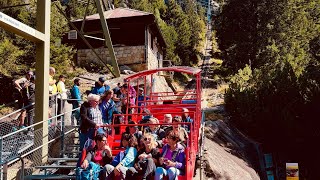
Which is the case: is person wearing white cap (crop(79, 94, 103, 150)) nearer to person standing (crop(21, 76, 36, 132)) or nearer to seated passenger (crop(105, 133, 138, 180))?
seated passenger (crop(105, 133, 138, 180))

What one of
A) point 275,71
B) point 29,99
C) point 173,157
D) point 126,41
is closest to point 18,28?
point 29,99

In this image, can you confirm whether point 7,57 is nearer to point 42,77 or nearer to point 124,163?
point 42,77

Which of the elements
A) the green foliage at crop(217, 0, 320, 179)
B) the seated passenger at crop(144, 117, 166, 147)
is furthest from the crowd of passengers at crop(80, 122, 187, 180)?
the green foliage at crop(217, 0, 320, 179)

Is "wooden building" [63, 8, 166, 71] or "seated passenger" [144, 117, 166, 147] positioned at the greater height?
"wooden building" [63, 8, 166, 71]

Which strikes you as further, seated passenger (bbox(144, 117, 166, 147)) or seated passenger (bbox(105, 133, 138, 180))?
seated passenger (bbox(144, 117, 166, 147))

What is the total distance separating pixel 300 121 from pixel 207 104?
917cm

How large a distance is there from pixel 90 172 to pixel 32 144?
2.72 meters

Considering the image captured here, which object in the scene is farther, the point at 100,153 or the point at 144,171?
the point at 100,153

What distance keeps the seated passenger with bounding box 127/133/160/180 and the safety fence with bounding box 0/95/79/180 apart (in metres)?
2.20

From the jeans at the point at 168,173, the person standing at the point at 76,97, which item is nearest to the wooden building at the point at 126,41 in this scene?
the person standing at the point at 76,97

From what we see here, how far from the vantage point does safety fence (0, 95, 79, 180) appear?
7.79m

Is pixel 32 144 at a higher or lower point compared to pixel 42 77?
lower

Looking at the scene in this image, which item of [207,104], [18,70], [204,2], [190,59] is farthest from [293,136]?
[204,2]

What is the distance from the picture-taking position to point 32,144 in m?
8.94
